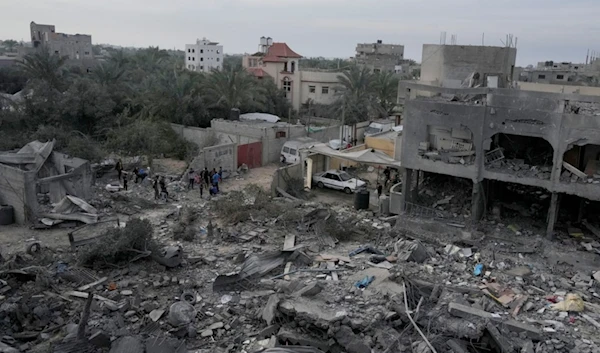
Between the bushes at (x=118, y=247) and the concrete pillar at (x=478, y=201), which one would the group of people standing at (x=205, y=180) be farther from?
the concrete pillar at (x=478, y=201)

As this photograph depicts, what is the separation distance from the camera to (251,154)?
84.1ft

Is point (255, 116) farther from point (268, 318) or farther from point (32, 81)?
point (268, 318)

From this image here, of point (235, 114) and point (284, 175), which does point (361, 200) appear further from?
point (235, 114)

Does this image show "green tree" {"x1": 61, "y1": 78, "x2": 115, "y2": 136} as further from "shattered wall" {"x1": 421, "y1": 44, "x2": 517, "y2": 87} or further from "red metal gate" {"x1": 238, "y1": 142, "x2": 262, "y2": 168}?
"shattered wall" {"x1": 421, "y1": 44, "x2": 517, "y2": 87}

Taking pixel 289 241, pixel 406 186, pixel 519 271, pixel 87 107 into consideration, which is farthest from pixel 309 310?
pixel 87 107

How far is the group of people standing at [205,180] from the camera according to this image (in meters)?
20.3

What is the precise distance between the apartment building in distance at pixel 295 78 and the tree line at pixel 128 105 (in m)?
4.26

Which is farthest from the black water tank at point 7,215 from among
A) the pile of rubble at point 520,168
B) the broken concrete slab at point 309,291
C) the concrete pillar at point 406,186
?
the pile of rubble at point 520,168

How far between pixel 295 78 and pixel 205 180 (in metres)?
24.2

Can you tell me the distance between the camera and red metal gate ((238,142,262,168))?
2509 cm

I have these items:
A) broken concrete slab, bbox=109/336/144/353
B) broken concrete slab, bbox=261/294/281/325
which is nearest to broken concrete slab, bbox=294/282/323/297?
broken concrete slab, bbox=261/294/281/325

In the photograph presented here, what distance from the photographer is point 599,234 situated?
15562 mm

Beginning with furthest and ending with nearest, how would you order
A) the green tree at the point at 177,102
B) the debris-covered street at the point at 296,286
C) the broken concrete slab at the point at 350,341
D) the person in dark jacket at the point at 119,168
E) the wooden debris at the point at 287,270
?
the green tree at the point at 177,102, the person in dark jacket at the point at 119,168, the wooden debris at the point at 287,270, the debris-covered street at the point at 296,286, the broken concrete slab at the point at 350,341

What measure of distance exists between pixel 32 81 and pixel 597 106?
2955cm
